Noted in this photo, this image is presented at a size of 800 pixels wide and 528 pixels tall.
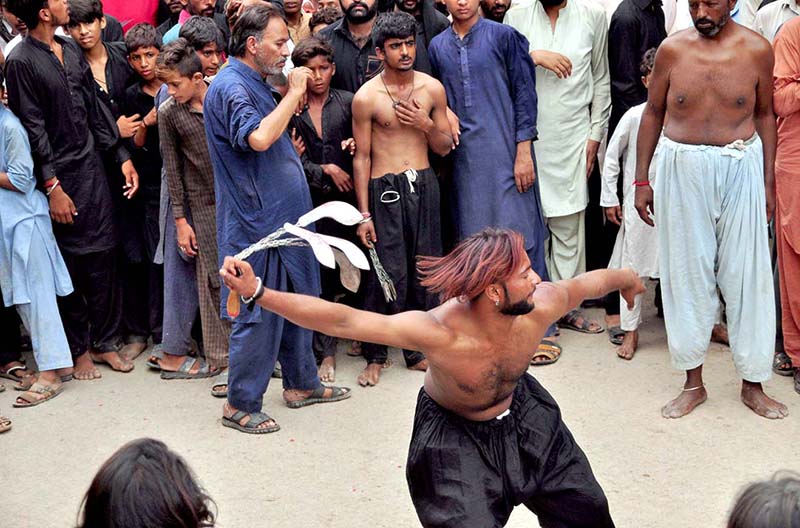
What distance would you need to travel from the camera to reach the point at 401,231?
20.8 feet

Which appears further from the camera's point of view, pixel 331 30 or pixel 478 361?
pixel 331 30

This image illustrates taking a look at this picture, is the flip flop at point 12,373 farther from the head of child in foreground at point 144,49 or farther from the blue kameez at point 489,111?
the blue kameez at point 489,111

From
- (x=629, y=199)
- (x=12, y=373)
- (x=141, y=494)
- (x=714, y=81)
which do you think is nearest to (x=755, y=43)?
(x=714, y=81)

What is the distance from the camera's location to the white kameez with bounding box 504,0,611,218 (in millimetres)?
6773

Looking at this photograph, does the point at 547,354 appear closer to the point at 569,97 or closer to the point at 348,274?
the point at 569,97

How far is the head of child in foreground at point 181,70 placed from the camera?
5934 millimetres

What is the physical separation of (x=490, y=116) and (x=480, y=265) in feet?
8.64

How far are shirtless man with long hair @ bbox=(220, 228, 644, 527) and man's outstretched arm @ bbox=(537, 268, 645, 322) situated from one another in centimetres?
1

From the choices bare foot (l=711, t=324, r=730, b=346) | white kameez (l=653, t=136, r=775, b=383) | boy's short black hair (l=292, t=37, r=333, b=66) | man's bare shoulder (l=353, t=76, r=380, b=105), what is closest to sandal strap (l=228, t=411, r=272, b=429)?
man's bare shoulder (l=353, t=76, r=380, b=105)

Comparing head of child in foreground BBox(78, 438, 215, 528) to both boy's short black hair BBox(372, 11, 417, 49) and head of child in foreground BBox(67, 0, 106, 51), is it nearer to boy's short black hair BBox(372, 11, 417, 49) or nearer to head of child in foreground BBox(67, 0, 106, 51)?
boy's short black hair BBox(372, 11, 417, 49)

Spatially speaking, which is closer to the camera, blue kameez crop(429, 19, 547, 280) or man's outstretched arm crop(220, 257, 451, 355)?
man's outstretched arm crop(220, 257, 451, 355)

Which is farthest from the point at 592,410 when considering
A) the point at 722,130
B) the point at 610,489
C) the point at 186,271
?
the point at 186,271

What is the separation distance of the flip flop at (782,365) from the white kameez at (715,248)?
54 cm

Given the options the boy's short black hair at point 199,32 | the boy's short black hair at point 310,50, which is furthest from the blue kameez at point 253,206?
the boy's short black hair at point 199,32
